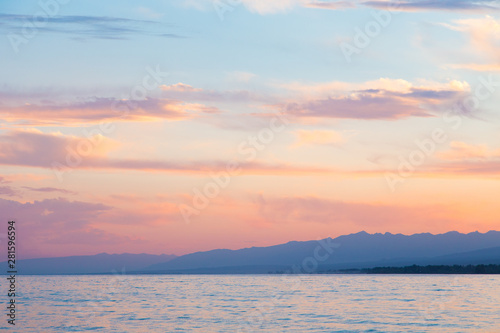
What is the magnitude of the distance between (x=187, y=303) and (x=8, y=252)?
3699cm

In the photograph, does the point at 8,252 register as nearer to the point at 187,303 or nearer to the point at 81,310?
the point at 81,310

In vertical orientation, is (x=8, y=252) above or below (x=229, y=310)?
above

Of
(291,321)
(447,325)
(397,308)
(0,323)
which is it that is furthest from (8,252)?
(397,308)

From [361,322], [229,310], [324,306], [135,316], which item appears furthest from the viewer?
[324,306]

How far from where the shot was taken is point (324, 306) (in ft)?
235

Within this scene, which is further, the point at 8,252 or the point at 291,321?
the point at 291,321

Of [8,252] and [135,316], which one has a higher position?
[8,252]

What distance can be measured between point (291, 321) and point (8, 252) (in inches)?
977

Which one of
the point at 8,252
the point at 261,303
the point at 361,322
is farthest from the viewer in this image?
the point at 261,303

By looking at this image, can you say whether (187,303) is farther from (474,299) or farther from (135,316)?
(474,299)

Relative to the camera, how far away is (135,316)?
2459 inches

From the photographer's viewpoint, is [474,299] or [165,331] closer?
[165,331]

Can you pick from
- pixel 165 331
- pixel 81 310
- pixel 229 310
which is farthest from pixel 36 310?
pixel 165 331

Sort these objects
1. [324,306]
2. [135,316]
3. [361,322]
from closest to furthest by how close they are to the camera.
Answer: [361,322] → [135,316] → [324,306]
